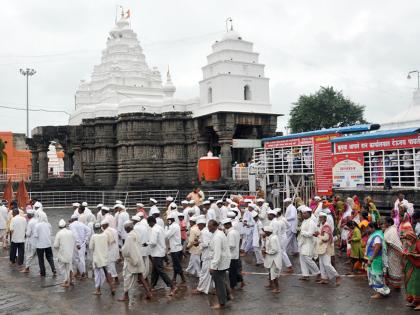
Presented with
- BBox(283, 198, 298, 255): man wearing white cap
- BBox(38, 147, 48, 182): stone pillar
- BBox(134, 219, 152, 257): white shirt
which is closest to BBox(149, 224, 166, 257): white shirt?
BBox(134, 219, 152, 257): white shirt

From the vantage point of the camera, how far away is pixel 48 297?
9.52m

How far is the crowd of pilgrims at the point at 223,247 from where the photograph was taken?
28.1 feet

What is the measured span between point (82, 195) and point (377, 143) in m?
19.1

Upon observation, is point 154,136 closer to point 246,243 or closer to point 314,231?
point 246,243

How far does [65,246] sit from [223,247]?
12.6ft

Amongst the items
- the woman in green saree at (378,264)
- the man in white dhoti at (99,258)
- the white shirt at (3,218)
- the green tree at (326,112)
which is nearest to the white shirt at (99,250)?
the man in white dhoti at (99,258)

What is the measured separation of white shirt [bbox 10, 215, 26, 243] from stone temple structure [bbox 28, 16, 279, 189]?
45.4 ft

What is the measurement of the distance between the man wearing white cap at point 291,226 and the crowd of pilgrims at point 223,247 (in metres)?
0.03

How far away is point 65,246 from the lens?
1030 cm

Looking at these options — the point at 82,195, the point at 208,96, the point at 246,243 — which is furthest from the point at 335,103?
the point at 246,243

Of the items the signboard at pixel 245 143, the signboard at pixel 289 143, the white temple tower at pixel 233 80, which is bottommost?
the signboard at pixel 289 143

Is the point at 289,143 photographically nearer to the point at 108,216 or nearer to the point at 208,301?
the point at 108,216

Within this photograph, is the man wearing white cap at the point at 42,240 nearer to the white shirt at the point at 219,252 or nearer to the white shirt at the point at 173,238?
the white shirt at the point at 173,238

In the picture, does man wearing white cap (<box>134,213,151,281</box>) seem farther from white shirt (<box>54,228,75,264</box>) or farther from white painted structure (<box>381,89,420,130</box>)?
white painted structure (<box>381,89,420,130</box>)
